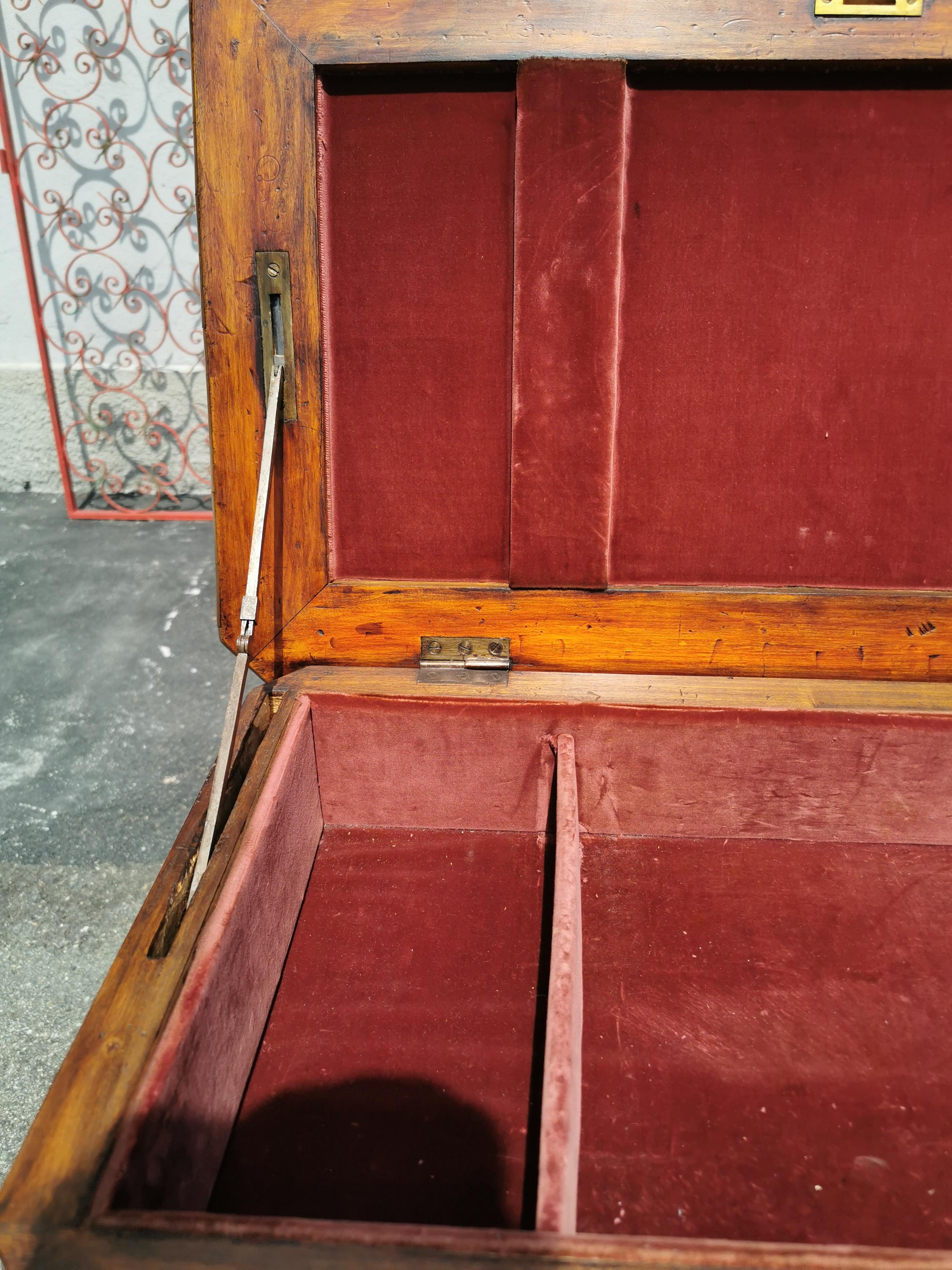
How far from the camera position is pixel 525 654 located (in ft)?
4.04

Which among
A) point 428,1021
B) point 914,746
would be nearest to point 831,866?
point 914,746

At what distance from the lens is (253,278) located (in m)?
1.09

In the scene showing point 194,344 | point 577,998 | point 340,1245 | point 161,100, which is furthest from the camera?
point 194,344

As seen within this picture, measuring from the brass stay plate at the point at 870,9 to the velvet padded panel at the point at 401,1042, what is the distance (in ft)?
3.49

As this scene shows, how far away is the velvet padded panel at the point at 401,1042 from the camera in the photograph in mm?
844

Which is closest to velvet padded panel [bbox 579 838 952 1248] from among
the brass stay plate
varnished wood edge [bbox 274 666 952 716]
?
varnished wood edge [bbox 274 666 952 716]

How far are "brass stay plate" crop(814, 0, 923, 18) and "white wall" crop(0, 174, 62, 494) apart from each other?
3357mm

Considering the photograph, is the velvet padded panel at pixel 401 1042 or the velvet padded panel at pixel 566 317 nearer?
the velvet padded panel at pixel 401 1042

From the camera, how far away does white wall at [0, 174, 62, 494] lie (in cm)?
355

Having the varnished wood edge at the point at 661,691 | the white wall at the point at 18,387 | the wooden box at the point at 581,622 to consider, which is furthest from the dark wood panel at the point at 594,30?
Result: the white wall at the point at 18,387

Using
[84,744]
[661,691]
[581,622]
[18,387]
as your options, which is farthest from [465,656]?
[18,387]

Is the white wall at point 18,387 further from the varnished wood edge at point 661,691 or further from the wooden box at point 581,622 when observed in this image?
the varnished wood edge at point 661,691

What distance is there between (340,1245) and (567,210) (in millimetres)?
1039

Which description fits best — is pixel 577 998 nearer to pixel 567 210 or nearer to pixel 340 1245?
pixel 340 1245
